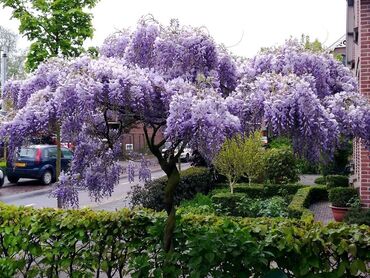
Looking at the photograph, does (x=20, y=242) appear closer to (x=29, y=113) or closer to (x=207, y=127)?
(x=29, y=113)

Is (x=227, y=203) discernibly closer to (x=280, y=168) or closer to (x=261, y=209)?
(x=261, y=209)

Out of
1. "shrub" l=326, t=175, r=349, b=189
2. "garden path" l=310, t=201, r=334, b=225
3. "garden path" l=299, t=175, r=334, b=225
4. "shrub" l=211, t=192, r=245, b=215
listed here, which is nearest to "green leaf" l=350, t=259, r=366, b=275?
"shrub" l=211, t=192, r=245, b=215

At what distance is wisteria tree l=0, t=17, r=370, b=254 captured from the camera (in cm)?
392

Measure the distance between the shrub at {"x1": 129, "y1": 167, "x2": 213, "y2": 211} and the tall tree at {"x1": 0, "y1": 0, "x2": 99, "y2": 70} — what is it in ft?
10.7

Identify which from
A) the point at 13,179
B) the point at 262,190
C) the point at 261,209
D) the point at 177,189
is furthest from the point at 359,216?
the point at 13,179

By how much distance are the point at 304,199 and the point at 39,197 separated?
32.4 ft

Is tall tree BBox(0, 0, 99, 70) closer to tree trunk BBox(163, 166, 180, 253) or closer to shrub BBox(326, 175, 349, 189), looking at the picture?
tree trunk BBox(163, 166, 180, 253)

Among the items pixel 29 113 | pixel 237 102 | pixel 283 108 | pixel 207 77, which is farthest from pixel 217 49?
pixel 29 113

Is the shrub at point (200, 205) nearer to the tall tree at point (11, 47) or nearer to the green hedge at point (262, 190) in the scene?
the green hedge at point (262, 190)

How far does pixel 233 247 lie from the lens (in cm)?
438

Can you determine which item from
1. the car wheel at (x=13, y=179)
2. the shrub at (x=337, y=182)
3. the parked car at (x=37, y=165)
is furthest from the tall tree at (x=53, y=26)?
the car wheel at (x=13, y=179)

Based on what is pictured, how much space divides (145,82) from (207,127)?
747 mm

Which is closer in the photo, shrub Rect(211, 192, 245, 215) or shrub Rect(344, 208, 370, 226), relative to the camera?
shrub Rect(344, 208, 370, 226)

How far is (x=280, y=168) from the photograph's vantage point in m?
16.8
